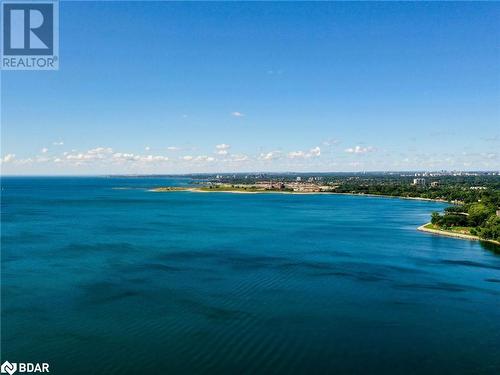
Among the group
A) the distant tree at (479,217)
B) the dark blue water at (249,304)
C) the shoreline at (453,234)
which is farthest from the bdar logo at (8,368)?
the distant tree at (479,217)

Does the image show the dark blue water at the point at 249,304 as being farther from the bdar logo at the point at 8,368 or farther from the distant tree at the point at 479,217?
the distant tree at the point at 479,217

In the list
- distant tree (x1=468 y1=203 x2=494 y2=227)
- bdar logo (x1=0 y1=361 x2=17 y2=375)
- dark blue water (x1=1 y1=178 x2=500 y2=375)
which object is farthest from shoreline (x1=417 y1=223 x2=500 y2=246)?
bdar logo (x1=0 y1=361 x2=17 y2=375)

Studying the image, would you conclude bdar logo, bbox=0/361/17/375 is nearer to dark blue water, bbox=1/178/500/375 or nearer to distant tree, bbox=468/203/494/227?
dark blue water, bbox=1/178/500/375

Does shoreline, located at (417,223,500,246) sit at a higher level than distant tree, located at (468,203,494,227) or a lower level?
lower

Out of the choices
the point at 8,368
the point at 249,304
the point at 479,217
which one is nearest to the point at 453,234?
the point at 479,217

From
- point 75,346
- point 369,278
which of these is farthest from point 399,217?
point 75,346

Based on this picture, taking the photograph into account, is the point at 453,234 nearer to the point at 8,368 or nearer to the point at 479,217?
the point at 479,217

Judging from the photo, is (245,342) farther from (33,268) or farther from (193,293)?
(33,268)
